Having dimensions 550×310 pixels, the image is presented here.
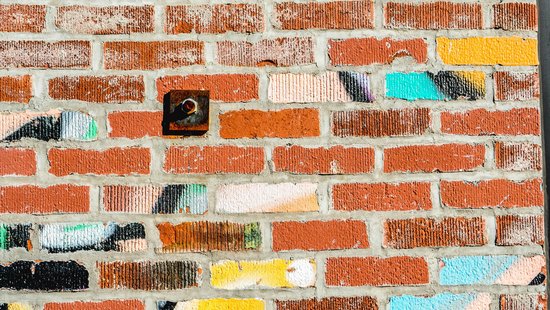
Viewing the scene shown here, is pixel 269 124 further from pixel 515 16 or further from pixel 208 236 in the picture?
pixel 515 16

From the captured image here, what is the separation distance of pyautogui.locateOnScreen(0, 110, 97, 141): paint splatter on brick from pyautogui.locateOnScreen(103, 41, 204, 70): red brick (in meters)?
0.14

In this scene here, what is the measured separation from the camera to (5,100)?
3.89 ft

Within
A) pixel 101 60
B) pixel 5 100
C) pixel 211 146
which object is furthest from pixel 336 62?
pixel 5 100

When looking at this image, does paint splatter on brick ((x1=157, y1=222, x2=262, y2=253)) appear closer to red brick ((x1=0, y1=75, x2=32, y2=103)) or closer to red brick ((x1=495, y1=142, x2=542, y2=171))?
red brick ((x1=0, y1=75, x2=32, y2=103))

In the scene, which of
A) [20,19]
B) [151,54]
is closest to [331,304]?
[151,54]

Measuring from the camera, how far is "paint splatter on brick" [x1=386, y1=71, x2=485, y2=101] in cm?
122

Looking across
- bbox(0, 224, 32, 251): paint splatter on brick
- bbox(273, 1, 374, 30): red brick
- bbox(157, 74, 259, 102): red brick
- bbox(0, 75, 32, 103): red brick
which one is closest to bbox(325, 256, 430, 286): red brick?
bbox(157, 74, 259, 102): red brick

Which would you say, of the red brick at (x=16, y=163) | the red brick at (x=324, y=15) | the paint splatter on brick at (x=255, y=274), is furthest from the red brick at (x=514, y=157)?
the red brick at (x=16, y=163)

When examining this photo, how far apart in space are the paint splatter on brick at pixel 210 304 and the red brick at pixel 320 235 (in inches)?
5.7

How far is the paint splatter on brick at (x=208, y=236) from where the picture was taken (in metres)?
1.18

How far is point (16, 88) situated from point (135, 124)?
0.95 feet

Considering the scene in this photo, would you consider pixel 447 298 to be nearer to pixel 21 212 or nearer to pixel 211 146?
pixel 211 146

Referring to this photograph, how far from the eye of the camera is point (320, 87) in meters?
1.21

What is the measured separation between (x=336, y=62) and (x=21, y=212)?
807 millimetres
